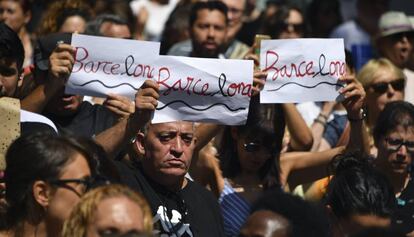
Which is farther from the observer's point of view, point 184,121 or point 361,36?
point 361,36

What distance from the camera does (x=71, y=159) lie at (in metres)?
5.02

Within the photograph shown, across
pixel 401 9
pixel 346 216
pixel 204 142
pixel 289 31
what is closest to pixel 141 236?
pixel 346 216

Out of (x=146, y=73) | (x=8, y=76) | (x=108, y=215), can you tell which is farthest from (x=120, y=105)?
(x=108, y=215)

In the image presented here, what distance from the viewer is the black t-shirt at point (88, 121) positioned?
6859 millimetres

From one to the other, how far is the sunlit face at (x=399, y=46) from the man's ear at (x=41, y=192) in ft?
17.3

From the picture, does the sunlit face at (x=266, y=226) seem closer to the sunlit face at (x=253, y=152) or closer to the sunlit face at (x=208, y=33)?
the sunlit face at (x=253, y=152)

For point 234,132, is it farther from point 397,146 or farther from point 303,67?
point 397,146

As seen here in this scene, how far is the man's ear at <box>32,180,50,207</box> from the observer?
496 centimetres

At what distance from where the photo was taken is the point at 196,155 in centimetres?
706

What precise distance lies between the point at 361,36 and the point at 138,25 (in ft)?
6.84

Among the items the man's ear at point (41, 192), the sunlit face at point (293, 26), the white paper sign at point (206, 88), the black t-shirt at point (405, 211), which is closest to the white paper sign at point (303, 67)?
the white paper sign at point (206, 88)

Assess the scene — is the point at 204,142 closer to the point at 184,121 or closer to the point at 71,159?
the point at 184,121

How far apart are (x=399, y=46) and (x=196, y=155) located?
10.7 ft

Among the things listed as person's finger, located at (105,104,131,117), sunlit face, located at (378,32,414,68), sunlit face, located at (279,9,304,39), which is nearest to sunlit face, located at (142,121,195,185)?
person's finger, located at (105,104,131,117)
